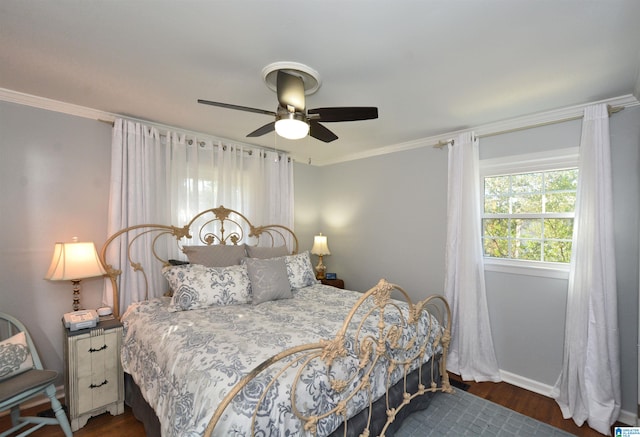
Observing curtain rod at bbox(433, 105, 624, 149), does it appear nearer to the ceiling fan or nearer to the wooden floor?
the ceiling fan

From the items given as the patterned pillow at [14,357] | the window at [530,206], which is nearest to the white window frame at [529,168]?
the window at [530,206]

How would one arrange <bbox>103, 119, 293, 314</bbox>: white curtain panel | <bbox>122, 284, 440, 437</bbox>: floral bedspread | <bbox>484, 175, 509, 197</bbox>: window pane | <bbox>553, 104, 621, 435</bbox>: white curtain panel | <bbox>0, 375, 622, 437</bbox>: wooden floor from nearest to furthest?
1. <bbox>122, 284, 440, 437</bbox>: floral bedspread
2. <bbox>0, 375, 622, 437</bbox>: wooden floor
3. <bbox>553, 104, 621, 435</bbox>: white curtain panel
4. <bbox>103, 119, 293, 314</bbox>: white curtain panel
5. <bbox>484, 175, 509, 197</bbox>: window pane

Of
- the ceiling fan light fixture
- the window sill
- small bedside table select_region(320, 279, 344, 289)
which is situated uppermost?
the ceiling fan light fixture

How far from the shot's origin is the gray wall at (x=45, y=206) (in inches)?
90.2

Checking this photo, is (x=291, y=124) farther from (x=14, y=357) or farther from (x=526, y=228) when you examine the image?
(x=526, y=228)

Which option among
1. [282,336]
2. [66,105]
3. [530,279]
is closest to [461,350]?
[530,279]

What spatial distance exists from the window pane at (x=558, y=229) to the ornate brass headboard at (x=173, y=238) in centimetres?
284

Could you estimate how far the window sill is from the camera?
2.58 m

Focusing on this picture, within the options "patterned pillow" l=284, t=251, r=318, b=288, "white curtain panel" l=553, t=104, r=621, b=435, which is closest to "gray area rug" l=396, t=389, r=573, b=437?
"white curtain panel" l=553, t=104, r=621, b=435

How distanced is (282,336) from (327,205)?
115 inches

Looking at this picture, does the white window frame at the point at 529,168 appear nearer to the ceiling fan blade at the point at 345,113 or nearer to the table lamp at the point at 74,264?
the ceiling fan blade at the point at 345,113

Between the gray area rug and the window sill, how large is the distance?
1177 mm

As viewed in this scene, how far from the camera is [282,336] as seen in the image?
1809 millimetres

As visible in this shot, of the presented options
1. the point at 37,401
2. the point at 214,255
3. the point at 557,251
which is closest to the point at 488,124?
the point at 557,251
